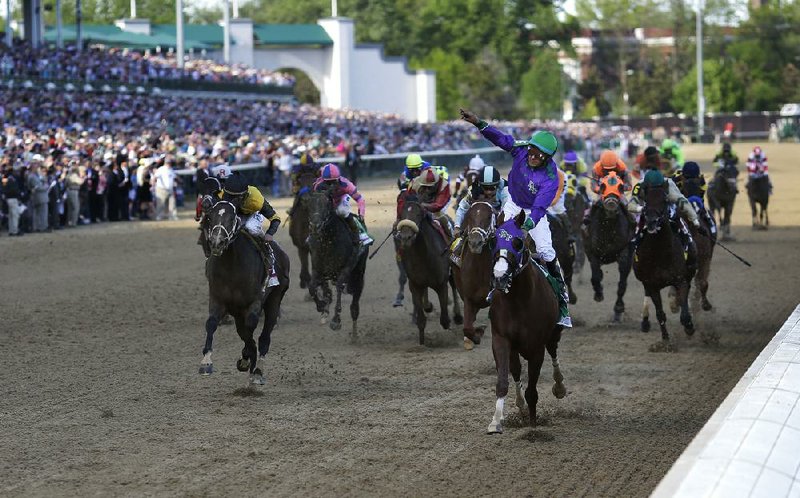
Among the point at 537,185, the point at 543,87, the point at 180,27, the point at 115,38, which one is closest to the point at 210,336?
the point at 537,185

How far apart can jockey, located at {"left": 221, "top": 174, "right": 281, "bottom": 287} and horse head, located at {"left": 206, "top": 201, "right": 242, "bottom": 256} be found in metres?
0.17

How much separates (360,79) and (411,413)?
224 ft

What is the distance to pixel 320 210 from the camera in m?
14.3

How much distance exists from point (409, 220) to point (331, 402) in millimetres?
3211

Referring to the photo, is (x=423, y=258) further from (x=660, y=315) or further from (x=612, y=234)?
(x=612, y=234)

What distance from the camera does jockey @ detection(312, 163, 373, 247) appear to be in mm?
14289

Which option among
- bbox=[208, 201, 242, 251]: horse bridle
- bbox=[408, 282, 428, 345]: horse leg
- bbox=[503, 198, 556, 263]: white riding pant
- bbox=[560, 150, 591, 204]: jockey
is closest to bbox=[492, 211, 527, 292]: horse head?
bbox=[503, 198, 556, 263]: white riding pant

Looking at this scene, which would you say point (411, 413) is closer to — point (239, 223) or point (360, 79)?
point (239, 223)

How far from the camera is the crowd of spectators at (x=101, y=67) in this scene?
39.6 meters

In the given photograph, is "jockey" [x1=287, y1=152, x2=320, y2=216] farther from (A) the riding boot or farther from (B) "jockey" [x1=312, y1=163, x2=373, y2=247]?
(A) the riding boot

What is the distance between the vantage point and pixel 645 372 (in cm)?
1208

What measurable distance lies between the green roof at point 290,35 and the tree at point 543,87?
23746 millimetres

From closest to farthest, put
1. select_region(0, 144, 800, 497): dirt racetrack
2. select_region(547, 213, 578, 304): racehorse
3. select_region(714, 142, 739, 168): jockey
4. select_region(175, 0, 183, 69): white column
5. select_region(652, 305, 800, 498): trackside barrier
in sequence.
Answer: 1. select_region(652, 305, 800, 498): trackside barrier
2. select_region(0, 144, 800, 497): dirt racetrack
3. select_region(547, 213, 578, 304): racehorse
4. select_region(714, 142, 739, 168): jockey
5. select_region(175, 0, 183, 69): white column

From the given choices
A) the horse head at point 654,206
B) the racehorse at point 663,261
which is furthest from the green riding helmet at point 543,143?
the racehorse at point 663,261
